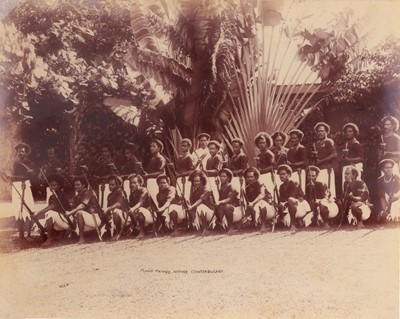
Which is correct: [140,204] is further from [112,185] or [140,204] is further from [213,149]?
[213,149]

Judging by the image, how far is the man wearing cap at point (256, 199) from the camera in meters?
4.35

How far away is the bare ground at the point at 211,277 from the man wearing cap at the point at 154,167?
430mm

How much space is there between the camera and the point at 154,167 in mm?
4449

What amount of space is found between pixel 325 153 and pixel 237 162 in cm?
71

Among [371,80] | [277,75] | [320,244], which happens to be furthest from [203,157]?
[371,80]

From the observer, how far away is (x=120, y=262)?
4395mm

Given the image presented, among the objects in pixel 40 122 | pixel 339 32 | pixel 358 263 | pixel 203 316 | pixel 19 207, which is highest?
pixel 339 32

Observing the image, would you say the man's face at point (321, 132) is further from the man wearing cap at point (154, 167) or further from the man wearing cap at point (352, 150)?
the man wearing cap at point (154, 167)

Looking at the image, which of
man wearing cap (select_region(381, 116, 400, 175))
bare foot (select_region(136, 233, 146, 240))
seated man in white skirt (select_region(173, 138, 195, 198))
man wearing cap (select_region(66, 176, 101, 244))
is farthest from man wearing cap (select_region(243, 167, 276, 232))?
man wearing cap (select_region(66, 176, 101, 244))

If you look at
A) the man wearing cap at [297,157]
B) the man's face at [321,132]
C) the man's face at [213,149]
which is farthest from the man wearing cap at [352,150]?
the man's face at [213,149]

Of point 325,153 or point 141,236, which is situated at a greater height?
point 325,153

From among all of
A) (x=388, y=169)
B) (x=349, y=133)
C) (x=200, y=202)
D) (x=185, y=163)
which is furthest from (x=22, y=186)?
(x=388, y=169)

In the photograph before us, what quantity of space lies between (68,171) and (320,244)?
2.16 meters

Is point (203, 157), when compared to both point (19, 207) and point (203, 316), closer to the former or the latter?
point (203, 316)
